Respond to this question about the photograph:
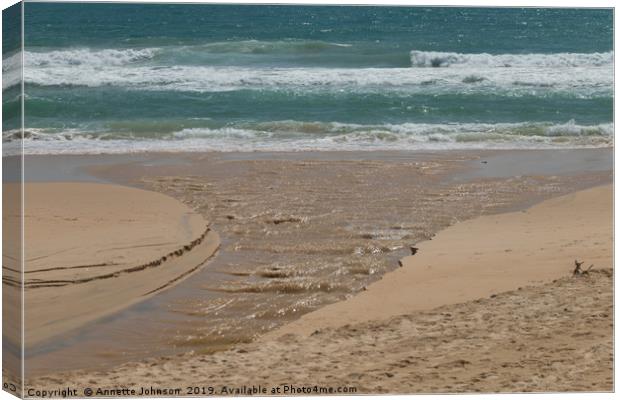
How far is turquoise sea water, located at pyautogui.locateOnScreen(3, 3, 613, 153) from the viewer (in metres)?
7.38

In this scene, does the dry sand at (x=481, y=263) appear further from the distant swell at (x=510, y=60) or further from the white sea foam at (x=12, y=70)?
the white sea foam at (x=12, y=70)

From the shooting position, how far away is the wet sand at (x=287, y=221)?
722cm

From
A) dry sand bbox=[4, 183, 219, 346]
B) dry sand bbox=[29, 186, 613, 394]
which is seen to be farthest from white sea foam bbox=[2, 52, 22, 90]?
dry sand bbox=[29, 186, 613, 394]

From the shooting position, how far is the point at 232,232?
8.09 meters

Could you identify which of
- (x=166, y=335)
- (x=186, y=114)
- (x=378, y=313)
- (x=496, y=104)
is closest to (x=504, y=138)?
(x=496, y=104)

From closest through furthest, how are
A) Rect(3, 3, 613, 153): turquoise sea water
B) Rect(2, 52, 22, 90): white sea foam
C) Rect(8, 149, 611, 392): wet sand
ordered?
Rect(2, 52, 22, 90): white sea foam → Rect(8, 149, 611, 392): wet sand → Rect(3, 3, 613, 153): turquoise sea water

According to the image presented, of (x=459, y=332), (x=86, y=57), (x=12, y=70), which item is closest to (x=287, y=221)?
(x=459, y=332)

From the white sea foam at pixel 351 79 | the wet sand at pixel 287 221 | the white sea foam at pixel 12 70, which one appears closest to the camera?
the white sea foam at pixel 12 70

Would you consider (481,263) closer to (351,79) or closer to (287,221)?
(287,221)

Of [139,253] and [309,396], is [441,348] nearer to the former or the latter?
[309,396]

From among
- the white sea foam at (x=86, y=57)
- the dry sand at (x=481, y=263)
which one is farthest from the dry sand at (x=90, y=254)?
the dry sand at (x=481, y=263)

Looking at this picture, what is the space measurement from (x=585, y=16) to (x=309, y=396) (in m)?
2.98

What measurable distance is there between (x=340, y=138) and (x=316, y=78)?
44cm

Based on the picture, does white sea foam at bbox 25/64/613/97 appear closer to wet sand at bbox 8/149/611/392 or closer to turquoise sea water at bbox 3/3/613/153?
turquoise sea water at bbox 3/3/613/153
